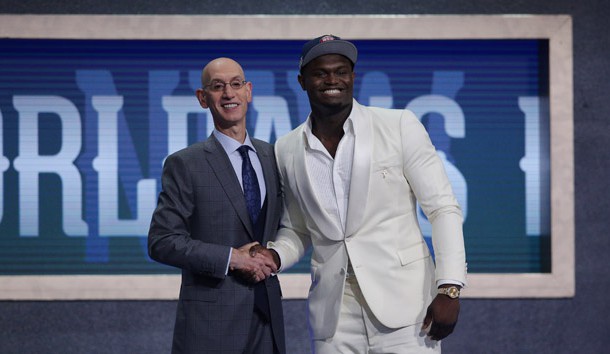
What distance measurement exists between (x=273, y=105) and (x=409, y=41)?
1.01 metres

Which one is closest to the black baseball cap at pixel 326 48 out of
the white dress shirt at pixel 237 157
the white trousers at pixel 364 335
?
the white dress shirt at pixel 237 157

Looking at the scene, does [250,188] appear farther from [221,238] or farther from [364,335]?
[364,335]

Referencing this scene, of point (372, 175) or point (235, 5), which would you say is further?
point (235, 5)

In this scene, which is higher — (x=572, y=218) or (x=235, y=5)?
(x=235, y=5)

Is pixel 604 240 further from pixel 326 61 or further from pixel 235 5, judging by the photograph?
pixel 326 61

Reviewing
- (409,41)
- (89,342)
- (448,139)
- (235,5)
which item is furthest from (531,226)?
(89,342)

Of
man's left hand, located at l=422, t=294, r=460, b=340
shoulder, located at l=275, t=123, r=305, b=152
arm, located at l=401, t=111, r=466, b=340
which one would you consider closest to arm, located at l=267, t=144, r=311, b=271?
shoulder, located at l=275, t=123, r=305, b=152

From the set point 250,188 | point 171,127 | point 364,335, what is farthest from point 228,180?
point 171,127

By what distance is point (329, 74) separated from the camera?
2775 millimetres

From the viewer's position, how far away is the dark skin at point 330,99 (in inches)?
109

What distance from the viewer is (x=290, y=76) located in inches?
217

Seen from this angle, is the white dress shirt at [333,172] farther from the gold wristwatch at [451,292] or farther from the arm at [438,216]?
the gold wristwatch at [451,292]

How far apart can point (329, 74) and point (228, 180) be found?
1.76ft

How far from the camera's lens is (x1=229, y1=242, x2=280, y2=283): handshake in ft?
9.41
